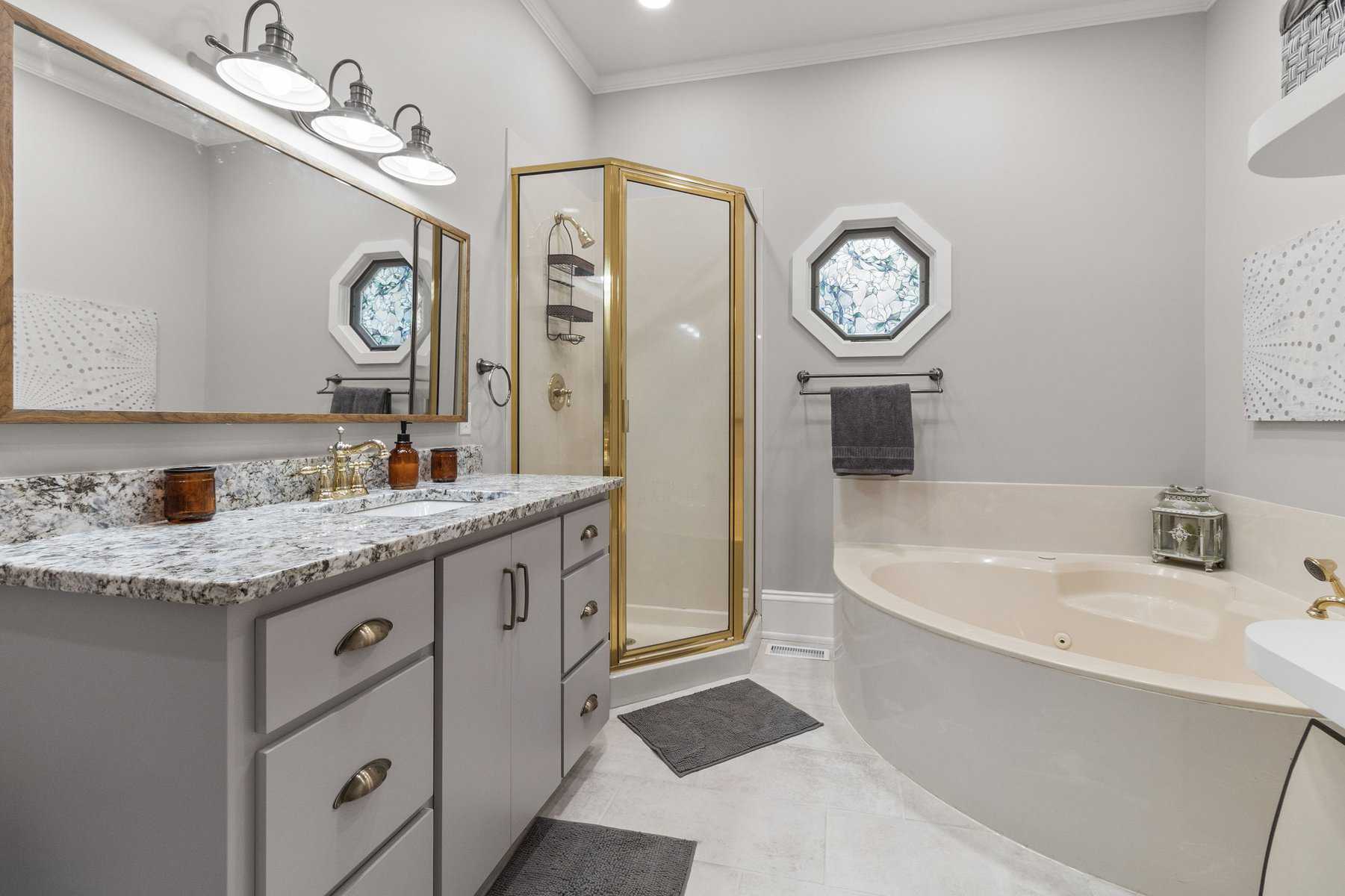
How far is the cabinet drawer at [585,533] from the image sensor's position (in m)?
1.65

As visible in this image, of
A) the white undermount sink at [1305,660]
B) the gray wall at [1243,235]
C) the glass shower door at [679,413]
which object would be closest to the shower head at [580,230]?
the glass shower door at [679,413]

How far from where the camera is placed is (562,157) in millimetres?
2910

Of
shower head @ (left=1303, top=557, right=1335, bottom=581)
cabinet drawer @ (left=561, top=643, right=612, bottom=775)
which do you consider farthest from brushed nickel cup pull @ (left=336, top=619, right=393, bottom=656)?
shower head @ (left=1303, top=557, right=1335, bottom=581)

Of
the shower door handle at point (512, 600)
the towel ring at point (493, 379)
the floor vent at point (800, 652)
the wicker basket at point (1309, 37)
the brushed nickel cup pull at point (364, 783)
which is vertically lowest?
the floor vent at point (800, 652)

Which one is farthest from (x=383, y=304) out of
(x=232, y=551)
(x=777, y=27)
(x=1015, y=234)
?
(x=1015, y=234)

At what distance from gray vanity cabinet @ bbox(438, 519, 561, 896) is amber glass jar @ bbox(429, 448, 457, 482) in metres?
0.52

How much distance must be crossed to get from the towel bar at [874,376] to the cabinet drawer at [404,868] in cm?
231

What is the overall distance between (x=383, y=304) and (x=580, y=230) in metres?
0.90

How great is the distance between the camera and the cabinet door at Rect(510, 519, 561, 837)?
4.54 ft

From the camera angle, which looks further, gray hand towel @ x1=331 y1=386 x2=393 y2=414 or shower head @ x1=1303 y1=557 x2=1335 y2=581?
gray hand towel @ x1=331 y1=386 x2=393 y2=414

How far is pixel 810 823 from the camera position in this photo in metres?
1.65

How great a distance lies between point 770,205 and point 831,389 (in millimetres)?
984

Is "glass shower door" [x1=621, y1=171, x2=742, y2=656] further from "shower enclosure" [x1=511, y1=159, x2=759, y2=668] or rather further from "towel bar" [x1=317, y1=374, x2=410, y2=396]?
"towel bar" [x1=317, y1=374, x2=410, y2=396]

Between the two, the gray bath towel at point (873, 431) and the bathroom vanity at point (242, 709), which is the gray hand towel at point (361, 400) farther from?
the gray bath towel at point (873, 431)
